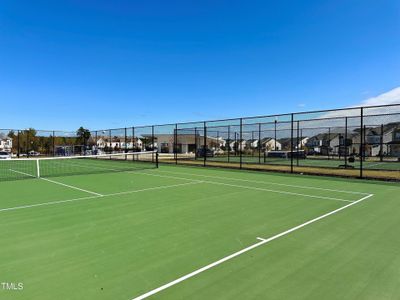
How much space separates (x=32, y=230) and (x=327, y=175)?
11611 mm

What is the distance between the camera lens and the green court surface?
2.91m

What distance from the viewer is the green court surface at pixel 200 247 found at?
114 inches

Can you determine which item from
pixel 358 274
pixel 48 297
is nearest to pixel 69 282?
pixel 48 297

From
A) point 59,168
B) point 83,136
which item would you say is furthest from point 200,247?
point 83,136

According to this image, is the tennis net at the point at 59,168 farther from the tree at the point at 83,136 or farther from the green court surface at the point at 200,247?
the tree at the point at 83,136

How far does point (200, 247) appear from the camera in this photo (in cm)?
400

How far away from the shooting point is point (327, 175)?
12562 millimetres

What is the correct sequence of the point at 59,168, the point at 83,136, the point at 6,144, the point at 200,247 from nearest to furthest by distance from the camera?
the point at 200,247
the point at 59,168
the point at 6,144
the point at 83,136

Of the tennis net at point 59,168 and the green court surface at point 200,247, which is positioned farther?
the tennis net at point 59,168

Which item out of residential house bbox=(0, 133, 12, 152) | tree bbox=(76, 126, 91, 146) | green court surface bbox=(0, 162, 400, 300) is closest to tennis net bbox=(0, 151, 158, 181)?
green court surface bbox=(0, 162, 400, 300)

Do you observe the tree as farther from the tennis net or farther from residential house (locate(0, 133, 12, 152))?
the tennis net

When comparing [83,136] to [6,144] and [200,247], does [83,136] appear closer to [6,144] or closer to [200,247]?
[6,144]

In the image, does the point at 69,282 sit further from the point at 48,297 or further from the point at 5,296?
the point at 5,296

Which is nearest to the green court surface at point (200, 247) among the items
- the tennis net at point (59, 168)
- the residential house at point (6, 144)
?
the tennis net at point (59, 168)
